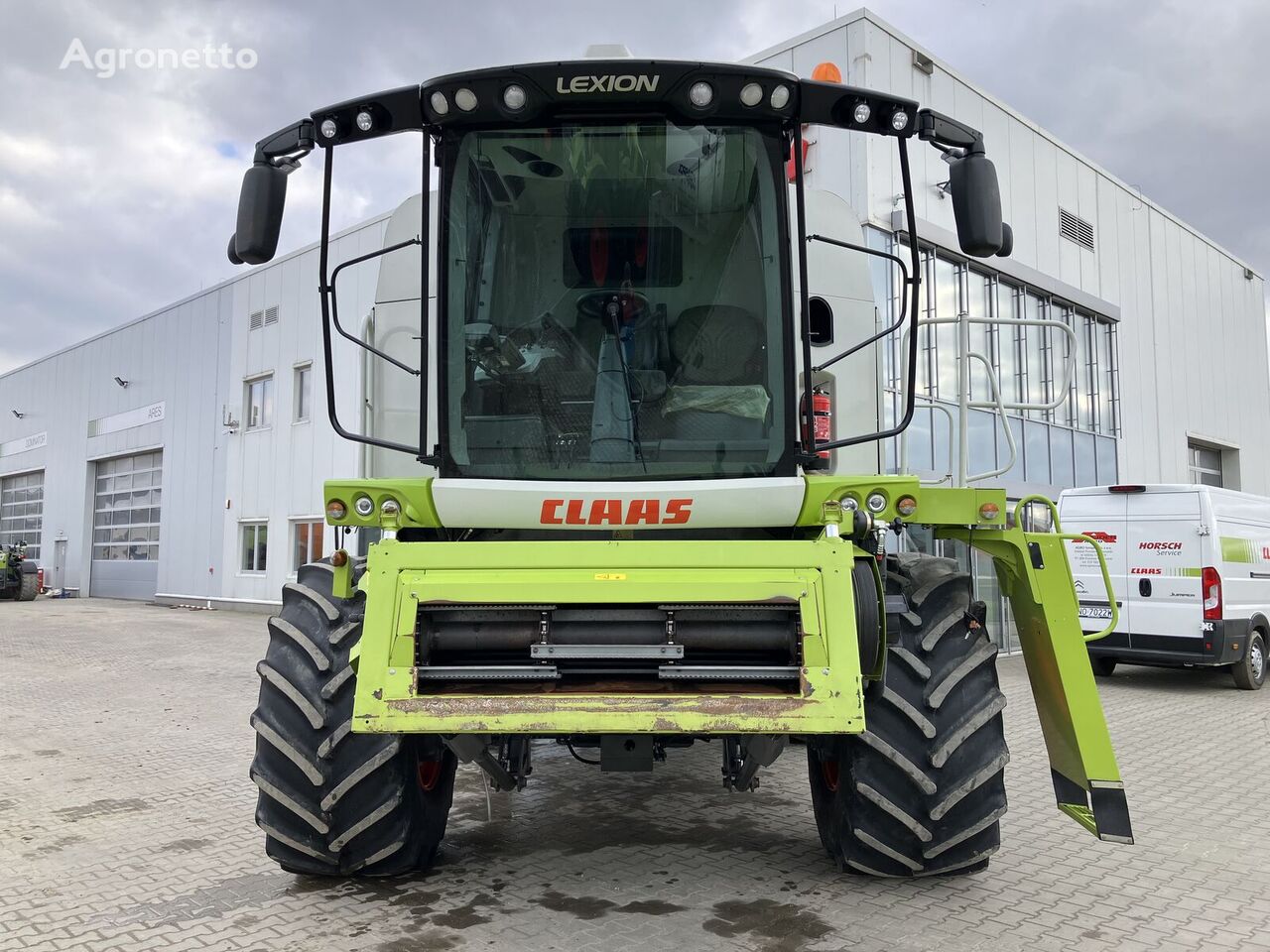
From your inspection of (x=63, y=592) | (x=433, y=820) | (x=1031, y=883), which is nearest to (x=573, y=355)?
(x=433, y=820)

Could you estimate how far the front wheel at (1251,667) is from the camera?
11461 mm

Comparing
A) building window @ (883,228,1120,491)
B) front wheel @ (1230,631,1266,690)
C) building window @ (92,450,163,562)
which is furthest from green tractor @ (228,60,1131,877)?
building window @ (92,450,163,562)

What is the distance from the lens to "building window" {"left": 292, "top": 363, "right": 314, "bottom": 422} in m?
22.1

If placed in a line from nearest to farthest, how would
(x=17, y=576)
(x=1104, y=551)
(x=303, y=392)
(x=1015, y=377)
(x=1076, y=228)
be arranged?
(x=1104, y=551) → (x=1015, y=377) → (x=1076, y=228) → (x=303, y=392) → (x=17, y=576)

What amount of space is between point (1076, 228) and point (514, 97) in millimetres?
17721

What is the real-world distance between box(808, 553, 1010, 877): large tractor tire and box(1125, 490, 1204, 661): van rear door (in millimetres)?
8423

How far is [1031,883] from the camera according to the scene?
440 centimetres

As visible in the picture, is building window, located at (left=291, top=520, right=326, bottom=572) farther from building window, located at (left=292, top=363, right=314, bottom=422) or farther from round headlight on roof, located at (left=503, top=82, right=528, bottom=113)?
round headlight on roof, located at (left=503, top=82, right=528, bottom=113)

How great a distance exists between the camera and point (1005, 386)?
16750 millimetres

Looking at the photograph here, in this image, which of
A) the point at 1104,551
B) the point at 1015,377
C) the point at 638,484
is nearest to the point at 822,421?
the point at 638,484

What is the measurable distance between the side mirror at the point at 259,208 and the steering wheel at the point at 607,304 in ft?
4.06

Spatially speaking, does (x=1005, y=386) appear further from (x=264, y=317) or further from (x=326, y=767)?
(x=264, y=317)

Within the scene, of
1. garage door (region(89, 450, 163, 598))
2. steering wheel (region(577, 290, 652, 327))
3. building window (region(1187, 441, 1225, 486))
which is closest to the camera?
steering wheel (region(577, 290, 652, 327))

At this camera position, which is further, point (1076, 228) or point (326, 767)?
point (1076, 228)
